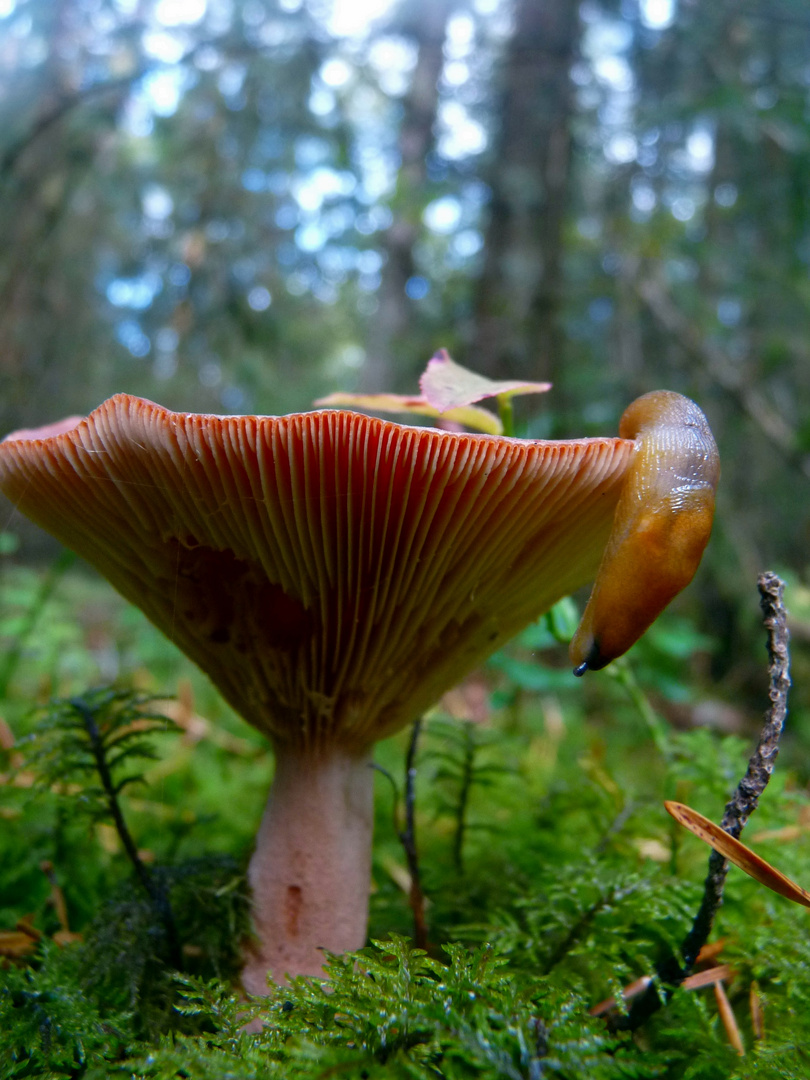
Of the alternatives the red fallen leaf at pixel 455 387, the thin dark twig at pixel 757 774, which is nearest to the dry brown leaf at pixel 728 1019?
the thin dark twig at pixel 757 774

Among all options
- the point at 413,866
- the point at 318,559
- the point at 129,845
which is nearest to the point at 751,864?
the point at 413,866

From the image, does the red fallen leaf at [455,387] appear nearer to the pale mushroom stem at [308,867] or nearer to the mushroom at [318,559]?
the mushroom at [318,559]

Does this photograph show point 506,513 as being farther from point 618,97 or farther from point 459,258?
point 459,258

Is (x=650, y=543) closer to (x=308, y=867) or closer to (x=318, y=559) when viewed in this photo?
(x=318, y=559)

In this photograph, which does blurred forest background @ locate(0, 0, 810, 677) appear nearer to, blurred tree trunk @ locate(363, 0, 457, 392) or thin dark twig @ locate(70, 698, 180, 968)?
blurred tree trunk @ locate(363, 0, 457, 392)

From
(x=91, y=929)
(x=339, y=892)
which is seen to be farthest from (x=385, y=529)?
(x=91, y=929)
